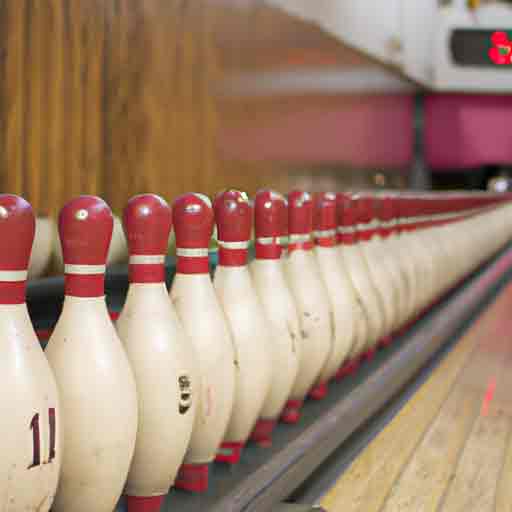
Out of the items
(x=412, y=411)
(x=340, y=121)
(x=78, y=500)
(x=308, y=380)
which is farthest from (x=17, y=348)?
(x=340, y=121)

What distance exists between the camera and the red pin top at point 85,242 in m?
0.80

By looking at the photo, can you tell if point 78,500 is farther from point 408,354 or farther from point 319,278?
point 408,354

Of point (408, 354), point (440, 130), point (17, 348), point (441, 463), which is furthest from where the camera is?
point (440, 130)

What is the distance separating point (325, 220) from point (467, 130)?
658 cm

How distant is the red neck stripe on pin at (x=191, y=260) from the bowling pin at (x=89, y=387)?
0.57 feet

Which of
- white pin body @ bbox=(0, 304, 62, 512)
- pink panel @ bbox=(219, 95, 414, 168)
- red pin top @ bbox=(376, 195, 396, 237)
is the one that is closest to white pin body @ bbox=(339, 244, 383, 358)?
red pin top @ bbox=(376, 195, 396, 237)

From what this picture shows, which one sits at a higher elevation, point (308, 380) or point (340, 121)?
point (340, 121)

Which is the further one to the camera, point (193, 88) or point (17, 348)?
point (193, 88)

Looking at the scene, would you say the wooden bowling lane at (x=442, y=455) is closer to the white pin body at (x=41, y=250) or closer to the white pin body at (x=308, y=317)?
the white pin body at (x=308, y=317)

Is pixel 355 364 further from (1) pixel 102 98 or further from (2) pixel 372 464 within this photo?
(1) pixel 102 98

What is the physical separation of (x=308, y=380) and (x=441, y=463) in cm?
24

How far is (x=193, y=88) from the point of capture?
2193mm

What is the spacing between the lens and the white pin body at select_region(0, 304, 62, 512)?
0.67 m

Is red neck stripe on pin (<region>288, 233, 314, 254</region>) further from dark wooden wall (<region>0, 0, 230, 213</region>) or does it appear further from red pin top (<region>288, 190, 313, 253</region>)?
dark wooden wall (<region>0, 0, 230, 213</region>)
